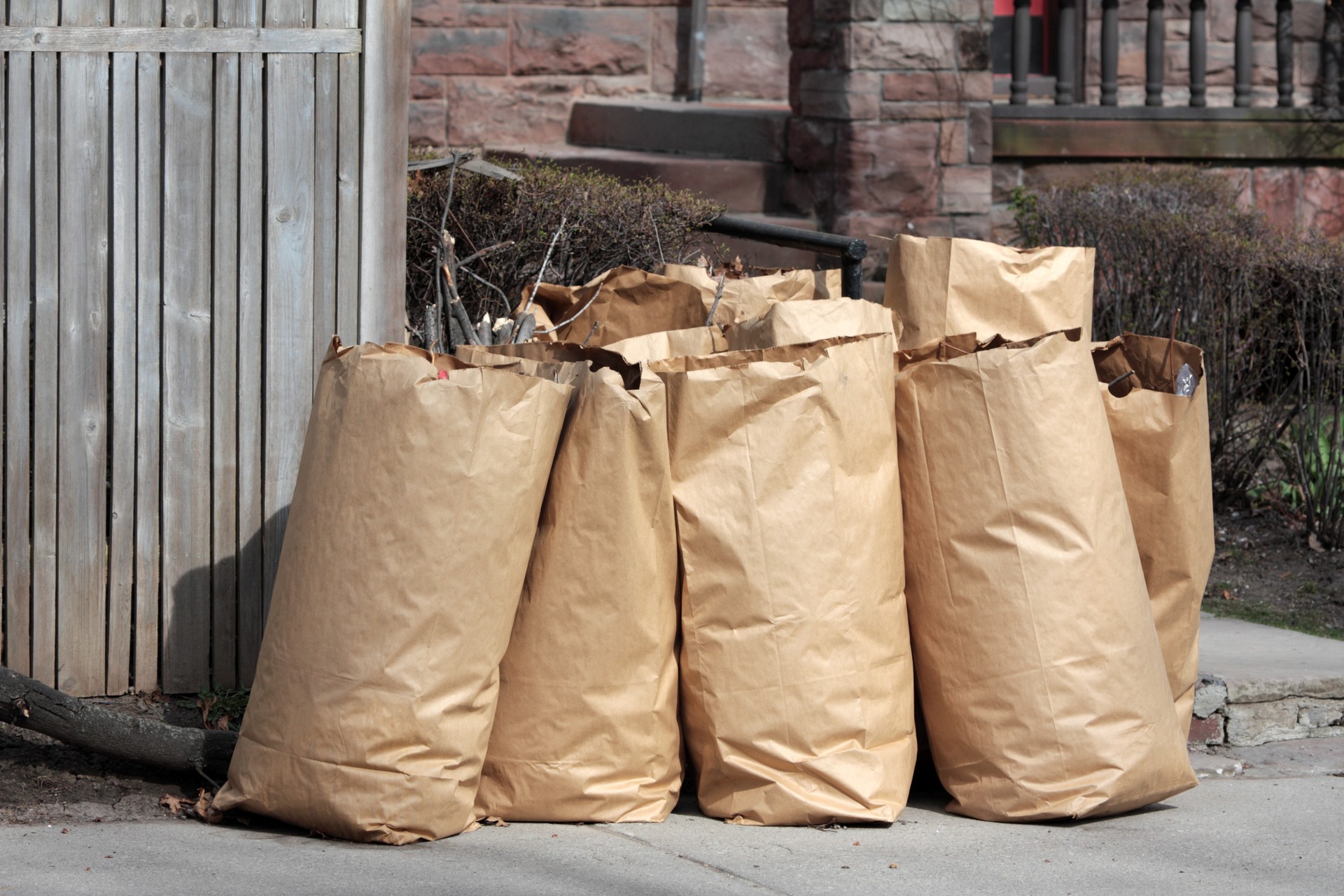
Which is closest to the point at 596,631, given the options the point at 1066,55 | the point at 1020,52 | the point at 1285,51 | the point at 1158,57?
the point at 1020,52


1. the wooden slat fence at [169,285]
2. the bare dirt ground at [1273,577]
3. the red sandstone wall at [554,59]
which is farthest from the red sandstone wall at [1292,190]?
the wooden slat fence at [169,285]

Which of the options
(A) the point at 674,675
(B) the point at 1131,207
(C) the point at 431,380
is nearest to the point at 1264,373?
(B) the point at 1131,207

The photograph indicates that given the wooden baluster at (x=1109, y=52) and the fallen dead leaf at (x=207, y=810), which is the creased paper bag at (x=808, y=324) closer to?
the fallen dead leaf at (x=207, y=810)

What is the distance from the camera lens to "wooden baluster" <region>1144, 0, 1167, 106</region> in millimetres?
7879

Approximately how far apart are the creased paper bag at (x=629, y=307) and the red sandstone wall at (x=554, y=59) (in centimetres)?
540

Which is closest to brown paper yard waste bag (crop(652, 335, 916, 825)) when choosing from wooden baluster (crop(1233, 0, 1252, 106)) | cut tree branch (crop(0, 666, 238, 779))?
cut tree branch (crop(0, 666, 238, 779))

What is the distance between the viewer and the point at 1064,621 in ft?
9.83

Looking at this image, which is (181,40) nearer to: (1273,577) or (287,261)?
(287,261)

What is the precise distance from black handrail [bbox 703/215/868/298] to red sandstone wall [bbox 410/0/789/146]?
4732 mm

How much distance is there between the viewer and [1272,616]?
5.10 m

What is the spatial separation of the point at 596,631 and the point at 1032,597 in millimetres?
889

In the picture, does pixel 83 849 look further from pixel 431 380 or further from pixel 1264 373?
pixel 1264 373

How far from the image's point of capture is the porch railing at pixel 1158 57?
775 centimetres

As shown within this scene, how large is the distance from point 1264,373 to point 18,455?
4.85m
